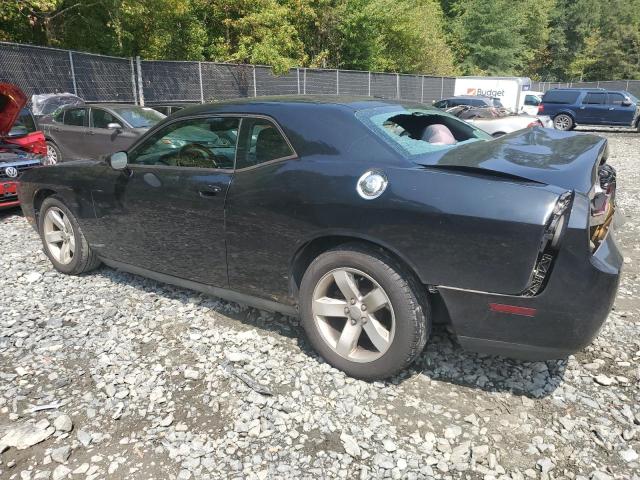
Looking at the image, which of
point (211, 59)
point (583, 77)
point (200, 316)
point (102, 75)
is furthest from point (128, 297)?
point (583, 77)

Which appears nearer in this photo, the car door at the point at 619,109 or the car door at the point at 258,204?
the car door at the point at 258,204

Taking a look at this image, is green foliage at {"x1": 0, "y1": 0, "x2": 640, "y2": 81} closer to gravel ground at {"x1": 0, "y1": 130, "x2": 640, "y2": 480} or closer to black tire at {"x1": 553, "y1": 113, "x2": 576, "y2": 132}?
gravel ground at {"x1": 0, "y1": 130, "x2": 640, "y2": 480}

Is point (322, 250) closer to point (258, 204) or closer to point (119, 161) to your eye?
point (258, 204)

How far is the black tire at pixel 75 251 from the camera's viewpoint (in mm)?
4227

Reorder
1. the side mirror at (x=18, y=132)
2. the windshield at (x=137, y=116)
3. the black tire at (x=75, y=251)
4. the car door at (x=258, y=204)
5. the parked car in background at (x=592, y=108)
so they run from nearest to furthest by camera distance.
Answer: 1. the car door at (x=258, y=204)
2. the black tire at (x=75, y=251)
3. the side mirror at (x=18, y=132)
4. the windshield at (x=137, y=116)
5. the parked car in background at (x=592, y=108)

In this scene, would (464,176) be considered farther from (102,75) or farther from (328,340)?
(102,75)

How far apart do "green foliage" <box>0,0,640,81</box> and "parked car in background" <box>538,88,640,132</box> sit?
10959 mm

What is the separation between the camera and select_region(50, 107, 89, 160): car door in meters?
9.80

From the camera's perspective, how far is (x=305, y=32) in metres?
26.7

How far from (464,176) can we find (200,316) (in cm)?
220

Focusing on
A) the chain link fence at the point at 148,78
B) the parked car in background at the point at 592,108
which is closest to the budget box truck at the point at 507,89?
the parked car in background at the point at 592,108

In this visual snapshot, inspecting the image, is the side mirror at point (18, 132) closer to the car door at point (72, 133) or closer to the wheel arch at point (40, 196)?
the car door at point (72, 133)

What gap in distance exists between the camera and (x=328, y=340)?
9.60ft

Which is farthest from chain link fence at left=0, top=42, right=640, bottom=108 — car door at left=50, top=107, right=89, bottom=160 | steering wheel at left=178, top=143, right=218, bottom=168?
steering wheel at left=178, top=143, right=218, bottom=168
